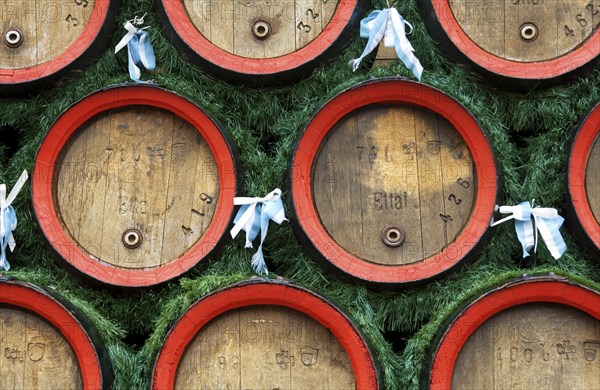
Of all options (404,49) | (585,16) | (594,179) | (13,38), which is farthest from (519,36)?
(13,38)

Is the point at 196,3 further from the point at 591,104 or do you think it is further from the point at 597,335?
the point at 597,335

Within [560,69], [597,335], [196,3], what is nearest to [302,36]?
[196,3]

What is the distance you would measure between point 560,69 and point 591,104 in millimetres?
170

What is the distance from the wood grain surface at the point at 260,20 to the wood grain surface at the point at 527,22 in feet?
1.71

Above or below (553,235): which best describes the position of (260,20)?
above

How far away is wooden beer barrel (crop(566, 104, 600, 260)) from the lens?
12.5 feet

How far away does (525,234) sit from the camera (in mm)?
3832

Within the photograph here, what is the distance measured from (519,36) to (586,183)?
59 cm

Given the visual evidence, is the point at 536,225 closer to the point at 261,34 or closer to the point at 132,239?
the point at 261,34

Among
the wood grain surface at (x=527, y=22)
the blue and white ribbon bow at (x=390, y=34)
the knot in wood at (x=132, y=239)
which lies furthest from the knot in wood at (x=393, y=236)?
the knot in wood at (x=132, y=239)

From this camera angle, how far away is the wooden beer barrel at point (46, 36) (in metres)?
4.02

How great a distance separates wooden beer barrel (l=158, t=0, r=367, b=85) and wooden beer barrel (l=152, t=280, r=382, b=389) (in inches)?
32.6

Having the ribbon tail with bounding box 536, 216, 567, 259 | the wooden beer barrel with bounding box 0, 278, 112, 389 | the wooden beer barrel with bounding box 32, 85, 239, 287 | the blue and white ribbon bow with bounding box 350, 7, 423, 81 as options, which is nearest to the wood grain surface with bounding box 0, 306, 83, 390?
the wooden beer barrel with bounding box 0, 278, 112, 389

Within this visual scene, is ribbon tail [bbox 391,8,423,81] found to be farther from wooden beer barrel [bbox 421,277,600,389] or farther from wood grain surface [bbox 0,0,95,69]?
wood grain surface [bbox 0,0,95,69]
